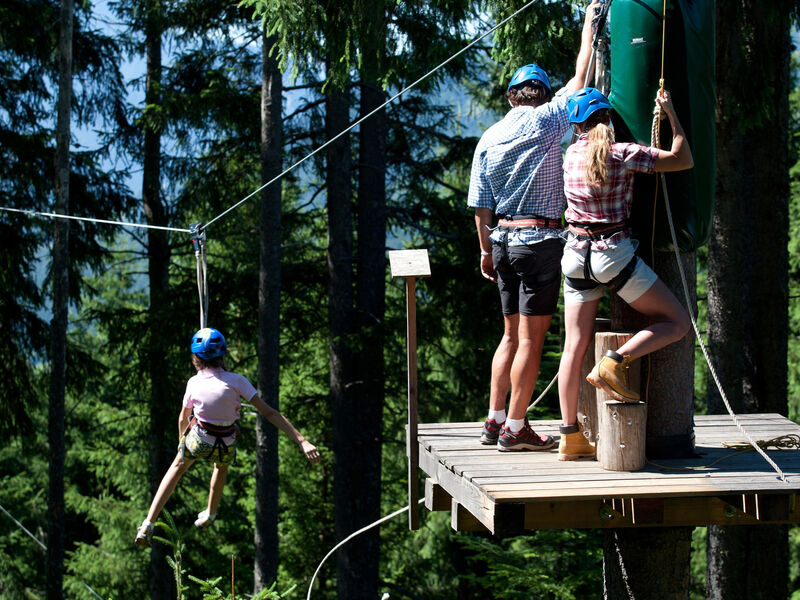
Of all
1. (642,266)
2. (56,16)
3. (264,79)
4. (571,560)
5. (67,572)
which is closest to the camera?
(642,266)

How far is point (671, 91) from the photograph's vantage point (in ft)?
16.0

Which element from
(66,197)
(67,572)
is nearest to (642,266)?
(66,197)

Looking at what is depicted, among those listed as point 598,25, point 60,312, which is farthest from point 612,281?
point 60,312

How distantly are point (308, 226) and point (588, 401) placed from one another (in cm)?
1080

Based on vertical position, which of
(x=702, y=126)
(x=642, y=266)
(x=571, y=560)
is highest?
(x=702, y=126)

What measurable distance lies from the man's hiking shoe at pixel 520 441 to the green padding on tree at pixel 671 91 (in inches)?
46.7

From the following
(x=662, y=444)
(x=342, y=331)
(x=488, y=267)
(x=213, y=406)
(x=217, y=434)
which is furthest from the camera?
(x=342, y=331)

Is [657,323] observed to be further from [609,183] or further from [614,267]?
[609,183]

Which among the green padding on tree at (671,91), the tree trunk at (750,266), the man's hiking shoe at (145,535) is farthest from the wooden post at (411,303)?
the tree trunk at (750,266)

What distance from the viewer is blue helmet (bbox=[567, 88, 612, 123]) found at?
4.59m

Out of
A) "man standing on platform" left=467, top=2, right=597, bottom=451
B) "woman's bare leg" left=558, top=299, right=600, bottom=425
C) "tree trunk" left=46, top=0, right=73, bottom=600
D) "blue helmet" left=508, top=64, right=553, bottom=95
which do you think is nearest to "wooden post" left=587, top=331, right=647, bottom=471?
"woman's bare leg" left=558, top=299, right=600, bottom=425

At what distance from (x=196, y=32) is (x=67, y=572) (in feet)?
47.6

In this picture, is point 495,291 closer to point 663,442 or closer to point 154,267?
point 154,267

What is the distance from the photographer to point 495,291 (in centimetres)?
1290
